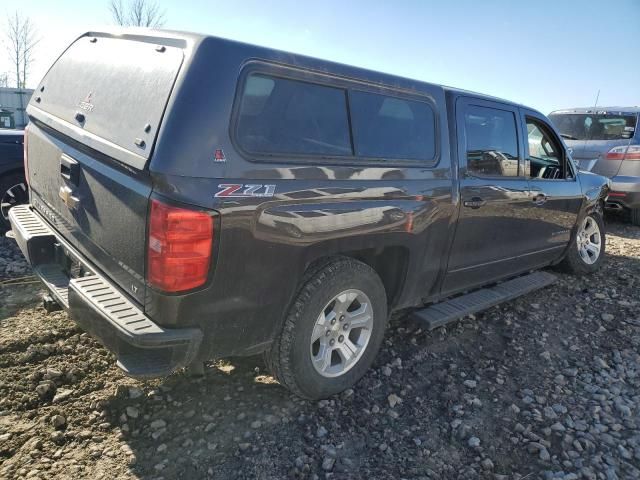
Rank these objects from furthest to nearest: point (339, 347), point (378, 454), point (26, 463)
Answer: point (339, 347) → point (378, 454) → point (26, 463)

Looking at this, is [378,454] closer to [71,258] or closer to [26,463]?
[26,463]

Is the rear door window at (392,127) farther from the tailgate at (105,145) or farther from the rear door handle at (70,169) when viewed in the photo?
the rear door handle at (70,169)

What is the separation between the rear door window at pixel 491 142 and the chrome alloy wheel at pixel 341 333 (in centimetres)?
136

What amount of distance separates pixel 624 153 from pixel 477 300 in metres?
5.45

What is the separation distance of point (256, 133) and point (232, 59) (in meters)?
0.35

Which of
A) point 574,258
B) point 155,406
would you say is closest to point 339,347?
point 155,406

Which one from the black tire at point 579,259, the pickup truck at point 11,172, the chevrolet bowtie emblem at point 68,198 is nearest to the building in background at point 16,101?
the pickup truck at point 11,172

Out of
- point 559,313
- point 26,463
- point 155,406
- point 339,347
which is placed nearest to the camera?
point 26,463

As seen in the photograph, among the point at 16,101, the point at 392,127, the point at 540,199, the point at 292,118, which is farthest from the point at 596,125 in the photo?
the point at 16,101

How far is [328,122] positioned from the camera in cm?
262

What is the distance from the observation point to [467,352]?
359 centimetres

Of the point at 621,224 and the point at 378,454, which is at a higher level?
the point at 621,224

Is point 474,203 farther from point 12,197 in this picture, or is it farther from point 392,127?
point 12,197

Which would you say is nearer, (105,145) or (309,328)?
(105,145)
